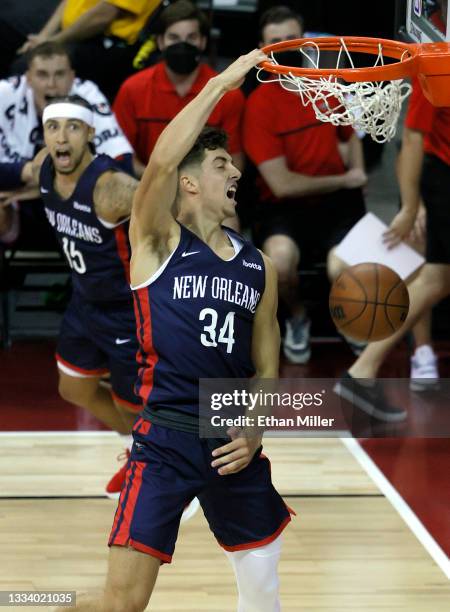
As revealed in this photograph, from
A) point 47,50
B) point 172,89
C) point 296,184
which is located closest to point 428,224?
point 296,184

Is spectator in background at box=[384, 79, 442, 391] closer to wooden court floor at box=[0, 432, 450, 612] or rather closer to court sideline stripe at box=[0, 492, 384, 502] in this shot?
wooden court floor at box=[0, 432, 450, 612]

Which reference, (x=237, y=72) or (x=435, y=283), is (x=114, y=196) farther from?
(x=435, y=283)

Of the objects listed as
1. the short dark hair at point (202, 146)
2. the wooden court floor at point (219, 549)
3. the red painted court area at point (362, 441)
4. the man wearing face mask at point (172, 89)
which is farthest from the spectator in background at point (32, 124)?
the short dark hair at point (202, 146)

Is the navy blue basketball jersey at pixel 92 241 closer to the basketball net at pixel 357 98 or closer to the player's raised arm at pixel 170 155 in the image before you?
the basketball net at pixel 357 98

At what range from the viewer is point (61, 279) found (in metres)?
7.84

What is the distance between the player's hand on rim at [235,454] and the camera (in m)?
3.38

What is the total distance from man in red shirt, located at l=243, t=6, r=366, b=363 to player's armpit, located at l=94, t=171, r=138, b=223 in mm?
2119

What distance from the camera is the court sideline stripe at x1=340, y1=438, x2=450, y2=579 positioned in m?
4.50

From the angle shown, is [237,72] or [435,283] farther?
[435,283]

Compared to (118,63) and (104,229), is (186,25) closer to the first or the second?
(118,63)

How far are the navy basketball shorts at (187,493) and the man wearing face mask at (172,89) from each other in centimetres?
361

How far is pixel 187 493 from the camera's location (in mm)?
3402

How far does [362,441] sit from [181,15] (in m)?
2.73

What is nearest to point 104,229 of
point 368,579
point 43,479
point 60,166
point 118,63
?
point 60,166
